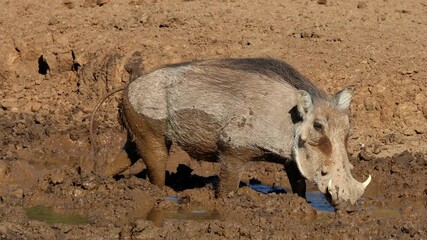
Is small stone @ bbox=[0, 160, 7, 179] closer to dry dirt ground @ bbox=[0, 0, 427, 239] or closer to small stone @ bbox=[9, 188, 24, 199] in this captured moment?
dry dirt ground @ bbox=[0, 0, 427, 239]

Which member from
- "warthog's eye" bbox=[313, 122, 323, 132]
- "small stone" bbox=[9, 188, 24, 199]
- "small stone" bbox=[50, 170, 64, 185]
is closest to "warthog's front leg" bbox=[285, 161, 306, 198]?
"warthog's eye" bbox=[313, 122, 323, 132]

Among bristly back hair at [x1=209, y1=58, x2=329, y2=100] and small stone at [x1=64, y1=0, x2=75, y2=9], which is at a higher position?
bristly back hair at [x1=209, y1=58, x2=329, y2=100]

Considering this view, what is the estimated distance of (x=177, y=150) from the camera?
38.8 ft

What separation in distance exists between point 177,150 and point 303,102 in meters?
3.23

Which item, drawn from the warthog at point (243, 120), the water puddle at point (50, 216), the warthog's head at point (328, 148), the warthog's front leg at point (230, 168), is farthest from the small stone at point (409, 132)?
the water puddle at point (50, 216)

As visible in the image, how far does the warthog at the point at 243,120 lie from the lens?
873cm

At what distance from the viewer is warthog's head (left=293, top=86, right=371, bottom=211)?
8.54m

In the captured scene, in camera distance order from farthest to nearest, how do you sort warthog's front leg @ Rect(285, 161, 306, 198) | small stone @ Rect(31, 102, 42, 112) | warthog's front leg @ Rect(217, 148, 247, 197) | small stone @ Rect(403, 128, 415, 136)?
small stone @ Rect(31, 102, 42, 112)
small stone @ Rect(403, 128, 415, 136)
warthog's front leg @ Rect(285, 161, 306, 198)
warthog's front leg @ Rect(217, 148, 247, 197)

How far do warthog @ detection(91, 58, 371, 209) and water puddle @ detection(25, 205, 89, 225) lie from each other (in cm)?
102

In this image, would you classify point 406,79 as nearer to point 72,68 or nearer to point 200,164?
point 200,164

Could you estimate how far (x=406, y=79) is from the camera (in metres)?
12.3

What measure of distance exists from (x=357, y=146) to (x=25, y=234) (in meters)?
4.75

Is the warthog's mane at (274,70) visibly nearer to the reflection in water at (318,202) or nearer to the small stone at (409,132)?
the reflection in water at (318,202)

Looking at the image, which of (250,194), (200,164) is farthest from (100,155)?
(250,194)
